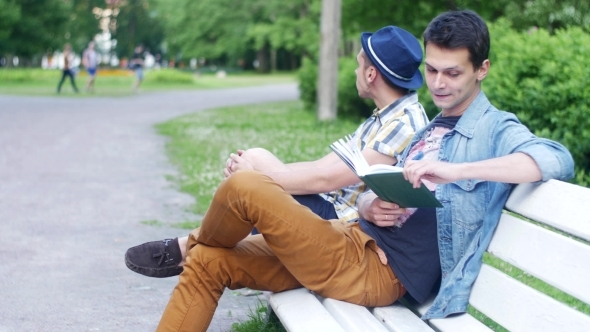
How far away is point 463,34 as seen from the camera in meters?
3.38

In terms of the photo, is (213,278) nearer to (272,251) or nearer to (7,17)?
(272,251)

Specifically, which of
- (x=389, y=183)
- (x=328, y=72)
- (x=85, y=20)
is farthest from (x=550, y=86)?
(x=85, y=20)

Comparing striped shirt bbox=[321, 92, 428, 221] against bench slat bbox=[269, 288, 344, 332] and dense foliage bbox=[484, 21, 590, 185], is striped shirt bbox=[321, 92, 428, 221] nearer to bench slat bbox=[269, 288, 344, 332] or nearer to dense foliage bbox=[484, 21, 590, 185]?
bench slat bbox=[269, 288, 344, 332]

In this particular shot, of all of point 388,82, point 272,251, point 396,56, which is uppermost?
point 396,56

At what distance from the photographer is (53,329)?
4.51 m

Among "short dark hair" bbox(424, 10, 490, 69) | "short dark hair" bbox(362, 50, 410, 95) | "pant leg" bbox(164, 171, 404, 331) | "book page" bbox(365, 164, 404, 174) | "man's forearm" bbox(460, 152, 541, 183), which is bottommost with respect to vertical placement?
"pant leg" bbox(164, 171, 404, 331)

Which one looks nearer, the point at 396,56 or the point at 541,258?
the point at 541,258

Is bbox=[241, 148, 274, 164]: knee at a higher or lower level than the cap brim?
lower

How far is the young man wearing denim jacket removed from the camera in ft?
10.6

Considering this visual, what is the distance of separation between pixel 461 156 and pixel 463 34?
47cm

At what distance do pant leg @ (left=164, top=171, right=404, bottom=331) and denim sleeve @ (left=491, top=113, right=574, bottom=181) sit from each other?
760mm

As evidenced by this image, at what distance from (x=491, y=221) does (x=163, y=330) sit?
1423mm

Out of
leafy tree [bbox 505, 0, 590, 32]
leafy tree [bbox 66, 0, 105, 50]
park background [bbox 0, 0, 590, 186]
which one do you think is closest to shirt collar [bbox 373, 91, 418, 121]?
park background [bbox 0, 0, 590, 186]

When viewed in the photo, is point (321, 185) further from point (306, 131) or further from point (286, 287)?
point (306, 131)
